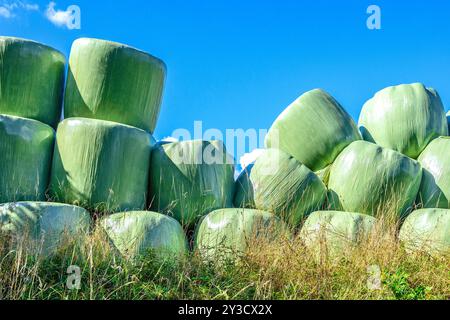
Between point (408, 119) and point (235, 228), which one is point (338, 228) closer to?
point (235, 228)

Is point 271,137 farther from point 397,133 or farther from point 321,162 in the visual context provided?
point 397,133

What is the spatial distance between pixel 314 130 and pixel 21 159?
211cm

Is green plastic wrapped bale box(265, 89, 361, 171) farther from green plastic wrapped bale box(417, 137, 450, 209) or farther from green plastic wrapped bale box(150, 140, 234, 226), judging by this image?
green plastic wrapped bale box(150, 140, 234, 226)

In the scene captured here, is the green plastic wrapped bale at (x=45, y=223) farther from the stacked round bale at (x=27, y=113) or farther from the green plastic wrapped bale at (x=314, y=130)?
the green plastic wrapped bale at (x=314, y=130)

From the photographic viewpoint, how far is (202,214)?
4012 millimetres

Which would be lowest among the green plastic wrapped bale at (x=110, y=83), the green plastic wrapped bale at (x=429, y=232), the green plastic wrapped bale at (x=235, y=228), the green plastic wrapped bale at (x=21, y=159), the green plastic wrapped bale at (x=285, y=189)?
the green plastic wrapped bale at (x=429, y=232)

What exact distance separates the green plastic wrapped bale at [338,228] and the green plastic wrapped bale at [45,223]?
1405mm

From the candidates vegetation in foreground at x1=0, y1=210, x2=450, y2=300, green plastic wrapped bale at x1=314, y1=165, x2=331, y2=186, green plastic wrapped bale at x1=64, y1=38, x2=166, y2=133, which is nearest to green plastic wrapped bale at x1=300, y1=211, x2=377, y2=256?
vegetation in foreground at x1=0, y1=210, x2=450, y2=300

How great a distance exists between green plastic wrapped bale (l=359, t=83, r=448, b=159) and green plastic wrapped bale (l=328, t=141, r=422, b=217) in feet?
1.53

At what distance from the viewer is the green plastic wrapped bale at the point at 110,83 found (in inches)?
158

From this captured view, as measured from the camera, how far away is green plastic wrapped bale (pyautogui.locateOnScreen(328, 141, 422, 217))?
417 centimetres

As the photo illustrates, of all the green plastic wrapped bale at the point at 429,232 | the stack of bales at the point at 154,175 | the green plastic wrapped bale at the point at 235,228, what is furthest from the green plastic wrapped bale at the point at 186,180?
the green plastic wrapped bale at the point at 429,232

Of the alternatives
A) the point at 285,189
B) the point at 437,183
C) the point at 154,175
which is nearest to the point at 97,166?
the point at 154,175

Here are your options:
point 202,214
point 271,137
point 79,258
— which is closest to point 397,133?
point 271,137
